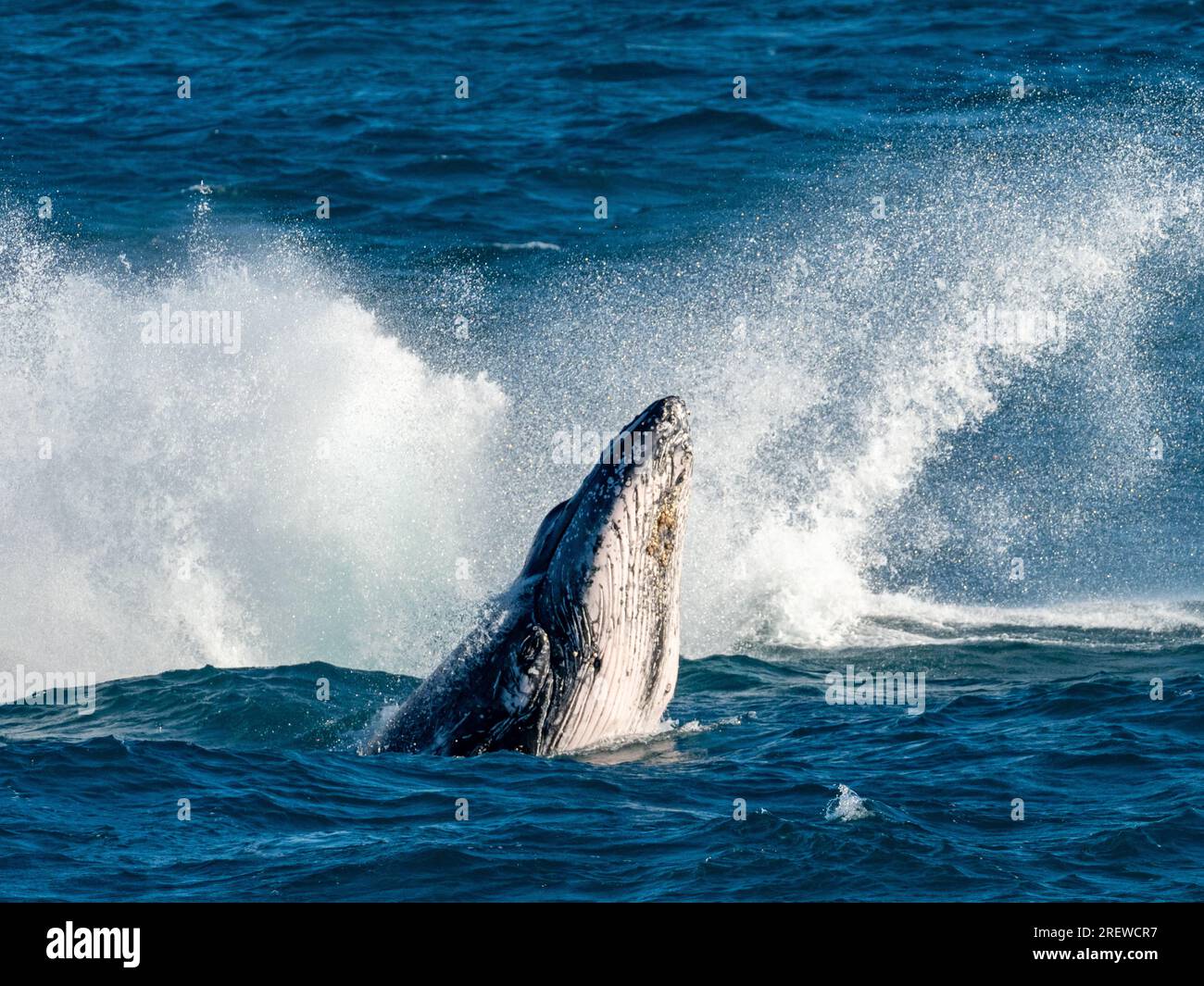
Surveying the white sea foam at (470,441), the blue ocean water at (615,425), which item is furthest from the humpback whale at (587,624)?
the white sea foam at (470,441)

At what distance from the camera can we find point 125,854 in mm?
12414

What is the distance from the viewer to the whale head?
13.6m

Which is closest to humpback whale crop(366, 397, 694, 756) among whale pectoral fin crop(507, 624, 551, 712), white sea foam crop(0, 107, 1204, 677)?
whale pectoral fin crop(507, 624, 551, 712)

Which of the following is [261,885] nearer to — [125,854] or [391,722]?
[125,854]

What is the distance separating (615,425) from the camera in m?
27.5

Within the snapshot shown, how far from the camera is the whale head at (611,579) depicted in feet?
44.6

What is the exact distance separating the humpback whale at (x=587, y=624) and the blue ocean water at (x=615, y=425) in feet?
1.23

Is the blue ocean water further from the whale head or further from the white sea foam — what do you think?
the whale head

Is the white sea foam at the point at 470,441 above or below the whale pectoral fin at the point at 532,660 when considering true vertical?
above

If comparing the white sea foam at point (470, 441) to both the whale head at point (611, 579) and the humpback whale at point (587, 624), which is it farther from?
the whale head at point (611, 579)

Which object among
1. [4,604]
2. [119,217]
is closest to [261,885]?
[4,604]

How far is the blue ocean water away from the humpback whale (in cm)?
37

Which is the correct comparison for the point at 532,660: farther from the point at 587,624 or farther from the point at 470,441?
the point at 470,441
